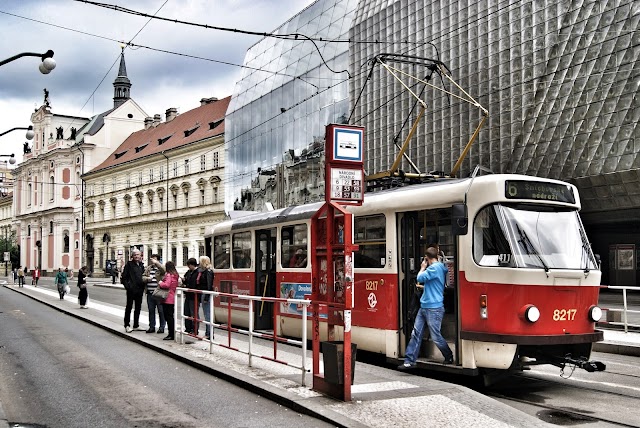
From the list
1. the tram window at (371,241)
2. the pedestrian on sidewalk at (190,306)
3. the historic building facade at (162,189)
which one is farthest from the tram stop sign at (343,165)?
the historic building facade at (162,189)

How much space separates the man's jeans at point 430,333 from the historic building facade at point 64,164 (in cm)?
8415

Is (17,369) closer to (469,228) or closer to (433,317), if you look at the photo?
(433,317)

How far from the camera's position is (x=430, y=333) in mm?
10227

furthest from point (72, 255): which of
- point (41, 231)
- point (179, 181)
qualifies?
point (179, 181)

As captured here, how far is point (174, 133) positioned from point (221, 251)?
5833cm

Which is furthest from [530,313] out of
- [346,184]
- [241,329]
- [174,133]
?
[174,133]

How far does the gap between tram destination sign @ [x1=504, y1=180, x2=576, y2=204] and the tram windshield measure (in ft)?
0.48

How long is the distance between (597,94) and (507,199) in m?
22.5

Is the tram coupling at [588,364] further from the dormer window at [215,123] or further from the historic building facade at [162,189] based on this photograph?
the dormer window at [215,123]

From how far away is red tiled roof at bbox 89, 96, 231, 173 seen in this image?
221ft

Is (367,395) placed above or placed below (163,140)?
below

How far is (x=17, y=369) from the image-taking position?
11.6 m

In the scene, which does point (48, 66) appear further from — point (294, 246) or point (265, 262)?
point (294, 246)

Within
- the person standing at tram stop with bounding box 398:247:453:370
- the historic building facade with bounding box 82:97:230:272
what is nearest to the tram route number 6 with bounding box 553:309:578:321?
the person standing at tram stop with bounding box 398:247:453:370
